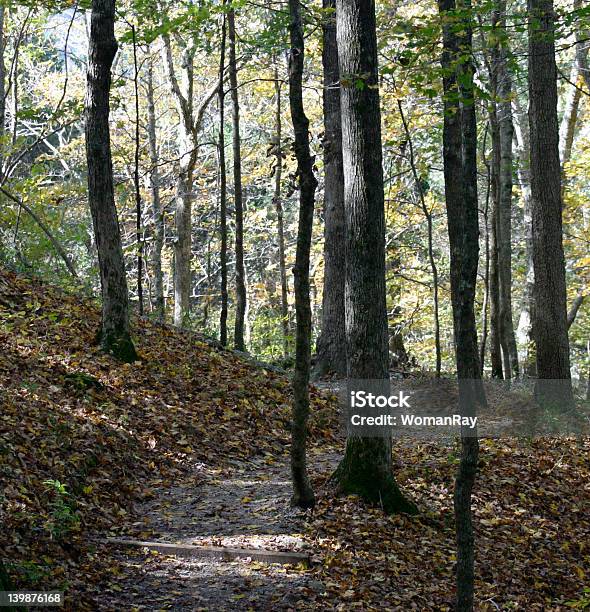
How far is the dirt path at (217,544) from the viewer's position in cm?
568

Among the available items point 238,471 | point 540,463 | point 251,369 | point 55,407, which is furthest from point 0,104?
point 540,463

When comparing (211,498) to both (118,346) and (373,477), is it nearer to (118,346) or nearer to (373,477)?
(373,477)

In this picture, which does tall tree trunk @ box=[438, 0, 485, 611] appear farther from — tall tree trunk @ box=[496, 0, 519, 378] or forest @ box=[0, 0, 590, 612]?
tall tree trunk @ box=[496, 0, 519, 378]

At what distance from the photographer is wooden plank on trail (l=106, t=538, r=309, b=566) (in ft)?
20.7

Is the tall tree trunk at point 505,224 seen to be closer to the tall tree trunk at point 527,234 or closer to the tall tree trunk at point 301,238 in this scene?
the tall tree trunk at point 527,234

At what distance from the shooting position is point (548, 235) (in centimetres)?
1152

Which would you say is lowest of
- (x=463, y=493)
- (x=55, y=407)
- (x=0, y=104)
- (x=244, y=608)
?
(x=244, y=608)

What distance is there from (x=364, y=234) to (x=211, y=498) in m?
3.36

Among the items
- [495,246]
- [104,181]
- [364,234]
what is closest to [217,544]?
[364,234]

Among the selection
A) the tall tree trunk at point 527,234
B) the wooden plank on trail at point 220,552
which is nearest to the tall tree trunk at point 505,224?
the tall tree trunk at point 527,234

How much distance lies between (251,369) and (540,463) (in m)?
5.17

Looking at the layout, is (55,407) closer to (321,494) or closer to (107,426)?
(107,426)

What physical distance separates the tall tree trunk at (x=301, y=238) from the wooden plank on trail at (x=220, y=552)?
109 centimetres

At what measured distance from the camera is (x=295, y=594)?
587 cm
